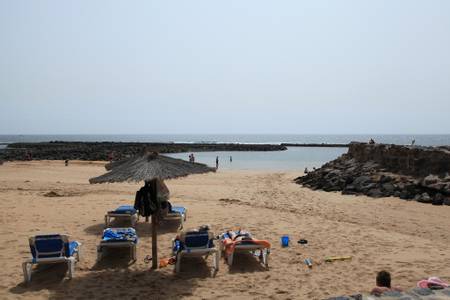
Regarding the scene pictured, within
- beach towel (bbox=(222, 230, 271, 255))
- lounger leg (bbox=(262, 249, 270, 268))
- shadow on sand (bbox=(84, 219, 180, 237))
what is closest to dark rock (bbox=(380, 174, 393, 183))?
shadow on sand (bbox=(84, 219, 180, 237))

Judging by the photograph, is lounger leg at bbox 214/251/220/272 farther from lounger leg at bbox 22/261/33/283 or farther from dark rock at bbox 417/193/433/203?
dark rock at bbox 417/193/433/203

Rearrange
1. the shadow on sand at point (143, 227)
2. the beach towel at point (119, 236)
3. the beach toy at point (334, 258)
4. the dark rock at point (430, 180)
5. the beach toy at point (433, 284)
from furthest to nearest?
the dark rock at point (430, 180) → the shadow on sand at point (143, 227) → the beach toy at point (334, 258) → the beach towel at point (119, 236) → the beach toy at point (433, 284)

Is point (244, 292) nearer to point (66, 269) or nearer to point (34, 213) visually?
point (66, 269)

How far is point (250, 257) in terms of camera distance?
8.59 m

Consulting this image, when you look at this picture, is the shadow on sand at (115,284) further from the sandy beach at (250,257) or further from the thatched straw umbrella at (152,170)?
the thatched straw umbrella at (152,170)

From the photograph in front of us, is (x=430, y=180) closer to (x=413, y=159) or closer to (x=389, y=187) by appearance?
(x=389, y=187)

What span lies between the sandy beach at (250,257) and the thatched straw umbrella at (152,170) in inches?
46.0

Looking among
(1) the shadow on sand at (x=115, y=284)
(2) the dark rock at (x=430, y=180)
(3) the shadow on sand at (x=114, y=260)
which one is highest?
(2) the dark rock at (x=430, y=180)

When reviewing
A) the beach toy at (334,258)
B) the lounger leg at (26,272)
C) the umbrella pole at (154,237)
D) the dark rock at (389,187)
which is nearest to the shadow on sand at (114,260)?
the umbrella pole at (154,237)

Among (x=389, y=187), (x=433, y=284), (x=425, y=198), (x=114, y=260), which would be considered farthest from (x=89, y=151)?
(x=433, y=284)

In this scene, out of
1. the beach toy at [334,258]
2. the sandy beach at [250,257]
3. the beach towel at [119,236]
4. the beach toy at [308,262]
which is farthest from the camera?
the beach toy at [334,258]

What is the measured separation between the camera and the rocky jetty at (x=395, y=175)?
668 inches

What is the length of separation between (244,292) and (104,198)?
9.86 m

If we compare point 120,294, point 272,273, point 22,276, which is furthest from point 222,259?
point 22,276
